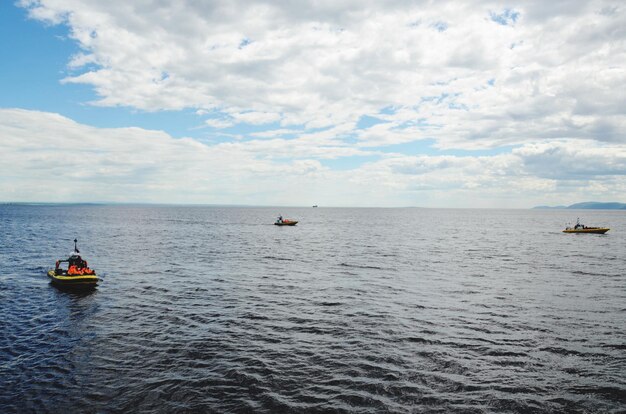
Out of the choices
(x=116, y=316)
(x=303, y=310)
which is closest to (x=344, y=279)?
(x=303, y=310)

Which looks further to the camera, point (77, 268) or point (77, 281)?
point (77, 268)

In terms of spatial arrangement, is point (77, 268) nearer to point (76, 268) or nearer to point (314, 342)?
point (76, 268)

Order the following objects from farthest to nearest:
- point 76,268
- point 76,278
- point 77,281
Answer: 1. point 76,268
2. point 77,281
3. point 76,278

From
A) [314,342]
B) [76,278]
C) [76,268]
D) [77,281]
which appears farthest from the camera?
[76,268]

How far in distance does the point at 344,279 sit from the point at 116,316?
23.4m

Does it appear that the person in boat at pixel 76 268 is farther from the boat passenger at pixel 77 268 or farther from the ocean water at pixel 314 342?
the ocean water at pixel 314 342

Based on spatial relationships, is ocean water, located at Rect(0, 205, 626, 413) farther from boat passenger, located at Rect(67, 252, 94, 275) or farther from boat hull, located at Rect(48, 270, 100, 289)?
boat passenger, located at Rect(67, 252, 94, 275)

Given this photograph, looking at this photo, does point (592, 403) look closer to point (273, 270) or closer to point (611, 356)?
point (611, 356)

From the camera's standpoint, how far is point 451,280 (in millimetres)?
42781

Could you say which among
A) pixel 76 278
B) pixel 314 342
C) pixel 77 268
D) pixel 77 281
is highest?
pixel 77 268

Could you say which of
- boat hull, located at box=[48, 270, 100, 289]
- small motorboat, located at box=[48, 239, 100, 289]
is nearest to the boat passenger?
small motorboat, located at box=[48, 239, 100, 289]

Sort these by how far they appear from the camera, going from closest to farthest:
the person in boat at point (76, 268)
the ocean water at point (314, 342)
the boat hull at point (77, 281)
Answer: the ocean water at point (314, 342) < the boat hull at point (77, 281) < the person in boat at point (76, 268)

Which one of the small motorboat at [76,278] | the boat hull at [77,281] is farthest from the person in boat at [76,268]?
the boat hull at [77,281]

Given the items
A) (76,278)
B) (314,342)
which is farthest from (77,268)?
(314,342)
